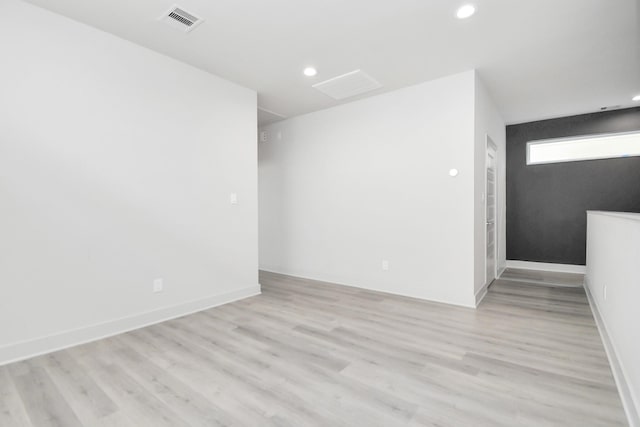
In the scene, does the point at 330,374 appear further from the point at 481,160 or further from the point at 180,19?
the point at 481,160

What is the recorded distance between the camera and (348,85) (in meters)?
3.84

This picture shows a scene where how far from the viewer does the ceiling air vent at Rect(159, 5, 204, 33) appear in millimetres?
2463

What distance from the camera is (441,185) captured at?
371 centimetres

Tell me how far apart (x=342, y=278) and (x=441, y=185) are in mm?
1938

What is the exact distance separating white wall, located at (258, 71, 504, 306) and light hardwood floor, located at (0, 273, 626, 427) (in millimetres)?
830

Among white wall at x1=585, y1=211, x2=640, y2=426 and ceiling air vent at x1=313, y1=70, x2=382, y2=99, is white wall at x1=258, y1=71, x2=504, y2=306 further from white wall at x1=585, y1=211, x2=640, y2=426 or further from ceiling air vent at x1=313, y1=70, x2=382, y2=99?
white wall at x1=585, y1=211, x2=640, y2=426

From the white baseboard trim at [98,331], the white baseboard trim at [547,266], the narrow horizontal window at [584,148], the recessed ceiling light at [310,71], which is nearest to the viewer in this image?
the white baseboard trim at [98,331]

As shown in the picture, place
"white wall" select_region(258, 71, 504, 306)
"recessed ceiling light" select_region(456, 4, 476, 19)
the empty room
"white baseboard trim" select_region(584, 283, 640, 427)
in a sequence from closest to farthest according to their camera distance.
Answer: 1. "white baseboard trim" select_region(584, 283, 640, 427)
2. the empty room
3. "recessed ceiling light" select_region(456, 4, 476, 19)
4. "white wall" select_region(258, 71, 504, 306)

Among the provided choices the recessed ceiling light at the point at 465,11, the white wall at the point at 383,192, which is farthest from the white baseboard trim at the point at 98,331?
the recessed ceiling light at the point at 465,11

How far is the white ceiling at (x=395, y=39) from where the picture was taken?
2.41m

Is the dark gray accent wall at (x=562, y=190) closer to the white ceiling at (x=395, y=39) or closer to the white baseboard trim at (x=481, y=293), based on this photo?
the white ceiling at (x=395, y=39)

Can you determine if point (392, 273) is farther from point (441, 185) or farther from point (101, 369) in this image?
point (101, 369)

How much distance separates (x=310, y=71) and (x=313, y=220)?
2.25 meters

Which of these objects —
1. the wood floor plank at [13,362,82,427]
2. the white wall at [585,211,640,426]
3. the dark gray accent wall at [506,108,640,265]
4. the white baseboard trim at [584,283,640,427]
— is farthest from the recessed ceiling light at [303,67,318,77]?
the dark gray accent wall at [506,108,640,265]
